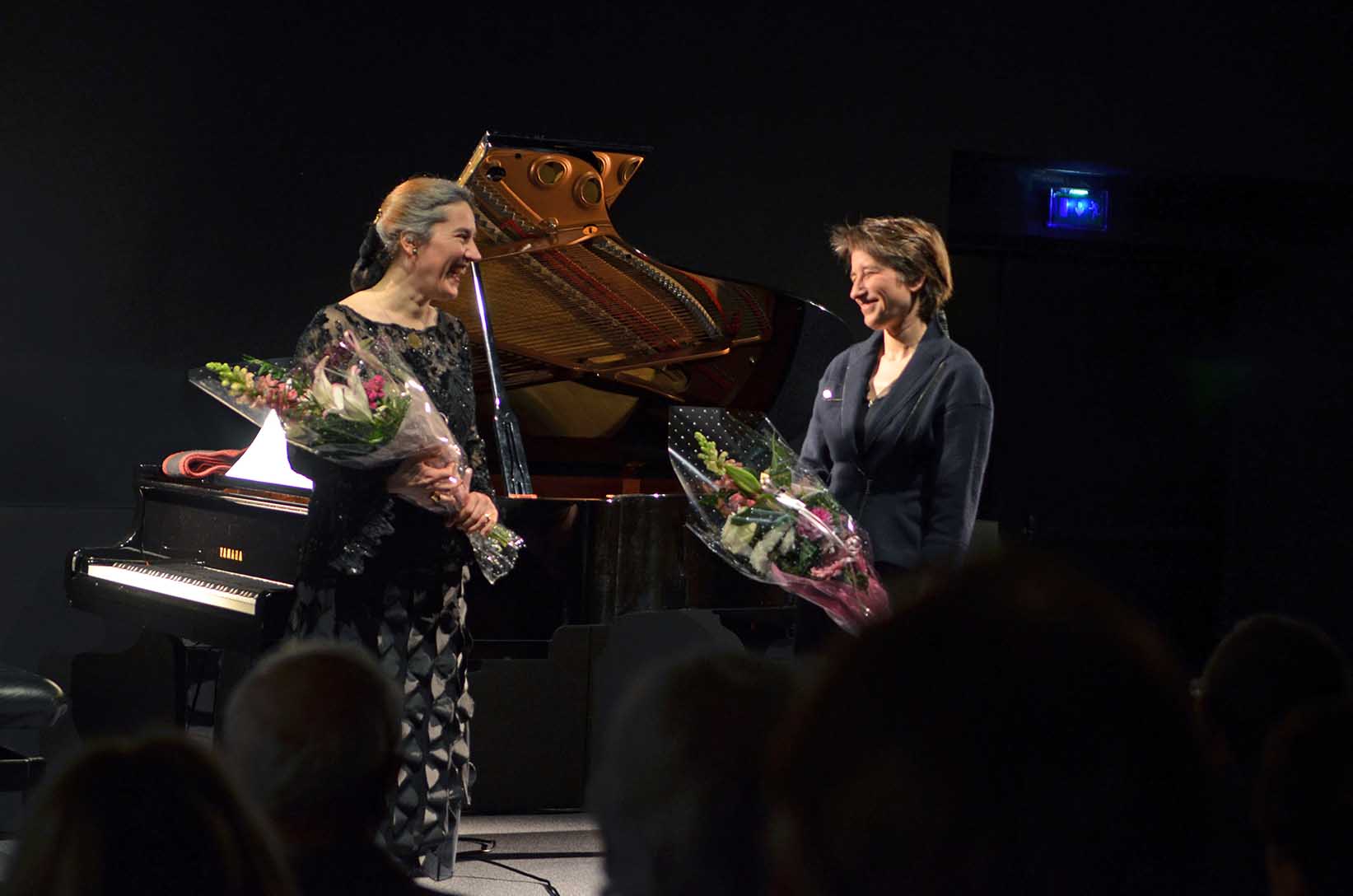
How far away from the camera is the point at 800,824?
0.58 m

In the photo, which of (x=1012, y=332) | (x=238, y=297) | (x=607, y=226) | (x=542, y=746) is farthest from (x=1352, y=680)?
(x=1012, y=332)

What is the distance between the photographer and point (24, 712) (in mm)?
3533

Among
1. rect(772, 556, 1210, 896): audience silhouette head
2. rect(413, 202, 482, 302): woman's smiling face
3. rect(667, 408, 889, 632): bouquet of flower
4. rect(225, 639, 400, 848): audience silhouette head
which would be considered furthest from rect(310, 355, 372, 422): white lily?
rect(772, 556, 1210, 896): audience silhouette head

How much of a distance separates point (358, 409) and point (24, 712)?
4.18 feet

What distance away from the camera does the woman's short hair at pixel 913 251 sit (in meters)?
3.21

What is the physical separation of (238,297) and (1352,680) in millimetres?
4499

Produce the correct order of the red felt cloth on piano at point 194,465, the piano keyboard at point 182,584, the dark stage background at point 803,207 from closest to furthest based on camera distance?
the piano keyboard at point 182,584, the red felt cloth on piano at point 194,465, the dark stage background at point 803,207

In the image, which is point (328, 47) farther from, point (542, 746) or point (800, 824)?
point (800, 824)

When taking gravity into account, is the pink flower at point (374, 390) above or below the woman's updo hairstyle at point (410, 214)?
below

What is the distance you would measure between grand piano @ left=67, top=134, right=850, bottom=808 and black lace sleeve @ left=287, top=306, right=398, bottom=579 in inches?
22.3

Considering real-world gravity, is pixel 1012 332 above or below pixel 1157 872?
above

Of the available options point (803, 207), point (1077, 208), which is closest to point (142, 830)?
point (803, 207)

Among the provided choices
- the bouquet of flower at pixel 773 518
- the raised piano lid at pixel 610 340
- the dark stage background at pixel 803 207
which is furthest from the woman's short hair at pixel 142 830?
the dark stage background at pixel 803 207

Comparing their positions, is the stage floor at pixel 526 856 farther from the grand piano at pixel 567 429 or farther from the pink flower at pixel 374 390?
the pink flower at pixel 374 390
